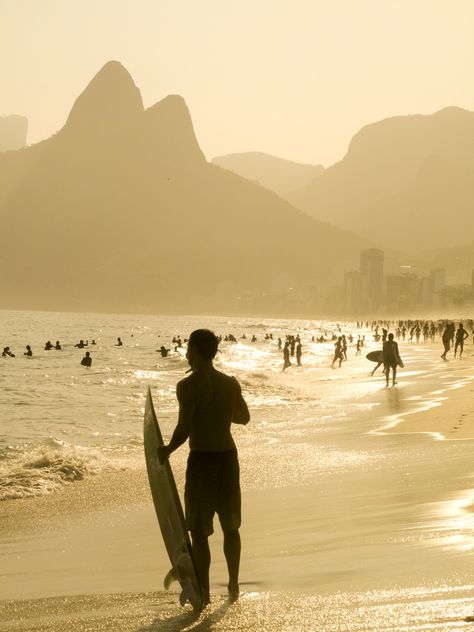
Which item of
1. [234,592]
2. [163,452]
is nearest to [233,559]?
[234,592]

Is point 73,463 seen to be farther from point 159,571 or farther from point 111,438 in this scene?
point 159,571

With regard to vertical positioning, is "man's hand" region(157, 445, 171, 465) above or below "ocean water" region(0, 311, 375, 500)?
above

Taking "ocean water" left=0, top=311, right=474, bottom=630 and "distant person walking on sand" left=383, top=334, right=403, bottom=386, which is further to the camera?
"distant person walking on sand" left=383, top=334, right=403, bottom=386

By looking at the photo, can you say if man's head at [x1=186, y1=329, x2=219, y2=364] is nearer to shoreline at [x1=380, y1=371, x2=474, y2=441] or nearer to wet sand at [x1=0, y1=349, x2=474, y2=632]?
wet sand at [x1=0, y1=349, x2=474, y2=632]

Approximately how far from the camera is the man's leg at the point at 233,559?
5379mm

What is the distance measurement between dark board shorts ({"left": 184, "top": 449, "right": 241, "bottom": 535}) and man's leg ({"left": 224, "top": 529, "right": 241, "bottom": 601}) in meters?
0.06

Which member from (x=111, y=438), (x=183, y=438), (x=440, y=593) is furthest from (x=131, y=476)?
(x=440, y=593)

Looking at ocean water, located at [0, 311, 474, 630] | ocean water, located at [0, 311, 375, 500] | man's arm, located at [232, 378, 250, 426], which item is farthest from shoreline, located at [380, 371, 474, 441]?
man's arm, located at [232, 378, 250, 426]

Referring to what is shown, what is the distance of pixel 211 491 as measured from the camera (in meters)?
5.41

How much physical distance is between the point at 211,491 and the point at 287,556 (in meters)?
1.16

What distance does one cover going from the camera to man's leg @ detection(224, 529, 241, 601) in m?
5.38

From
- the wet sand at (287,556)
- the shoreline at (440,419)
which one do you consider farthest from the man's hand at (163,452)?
the shoreline at (440,419)

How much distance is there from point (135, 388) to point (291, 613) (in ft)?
88.0

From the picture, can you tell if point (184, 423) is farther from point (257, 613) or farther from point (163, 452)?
point (257, 613)
